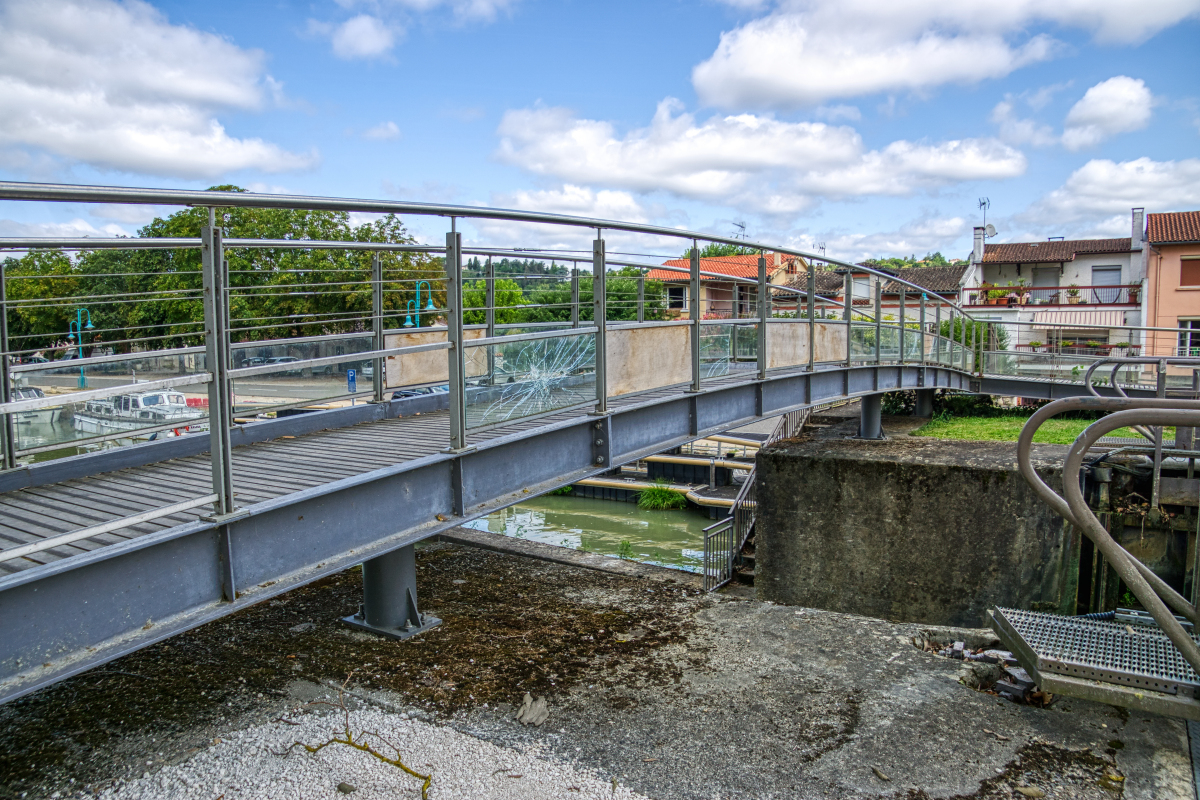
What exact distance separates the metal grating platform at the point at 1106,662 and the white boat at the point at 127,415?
208 inches

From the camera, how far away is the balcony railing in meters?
40.8

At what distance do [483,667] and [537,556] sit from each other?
3.06 m

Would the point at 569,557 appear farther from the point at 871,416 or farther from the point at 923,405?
the point at 923,405

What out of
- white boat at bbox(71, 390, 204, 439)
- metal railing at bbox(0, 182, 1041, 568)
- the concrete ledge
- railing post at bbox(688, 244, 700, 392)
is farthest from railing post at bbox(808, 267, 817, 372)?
white boat at bbox(71, 390, 204, 439)

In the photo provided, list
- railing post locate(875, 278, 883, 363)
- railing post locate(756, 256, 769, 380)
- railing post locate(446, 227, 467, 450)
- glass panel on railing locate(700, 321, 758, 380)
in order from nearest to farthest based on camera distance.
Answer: railing post locate(446, 227, 467, 450)
glass panel on railing locate(700, 321, 758, 380)
railing post locate(756, 256, 769, 380)
railing post locate(875, 278, 883, 363)

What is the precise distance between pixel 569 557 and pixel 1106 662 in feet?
16.7

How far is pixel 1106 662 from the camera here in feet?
14.3

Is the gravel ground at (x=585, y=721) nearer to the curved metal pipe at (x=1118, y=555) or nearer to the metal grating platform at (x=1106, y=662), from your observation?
the metal grating platform at (x=1106, y=662)

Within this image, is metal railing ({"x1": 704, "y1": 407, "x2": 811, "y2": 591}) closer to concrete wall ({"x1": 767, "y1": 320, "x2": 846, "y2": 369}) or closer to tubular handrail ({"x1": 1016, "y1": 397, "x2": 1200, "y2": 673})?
concrete wall ({"x1": 767, "y1": 320, "x2": 846, "y2": 369})

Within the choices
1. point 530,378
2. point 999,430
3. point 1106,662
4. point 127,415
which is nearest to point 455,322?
point 530,378

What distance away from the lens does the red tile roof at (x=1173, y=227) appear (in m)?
34.2

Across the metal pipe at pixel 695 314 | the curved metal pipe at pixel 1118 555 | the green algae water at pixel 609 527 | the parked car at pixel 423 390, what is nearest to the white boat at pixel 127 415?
the parked car at pixel 423 390

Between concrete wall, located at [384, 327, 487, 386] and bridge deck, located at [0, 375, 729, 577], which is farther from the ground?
concrete wall, located at [384, 327, 487, 386]

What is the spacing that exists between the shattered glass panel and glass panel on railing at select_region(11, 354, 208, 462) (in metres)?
1.69
